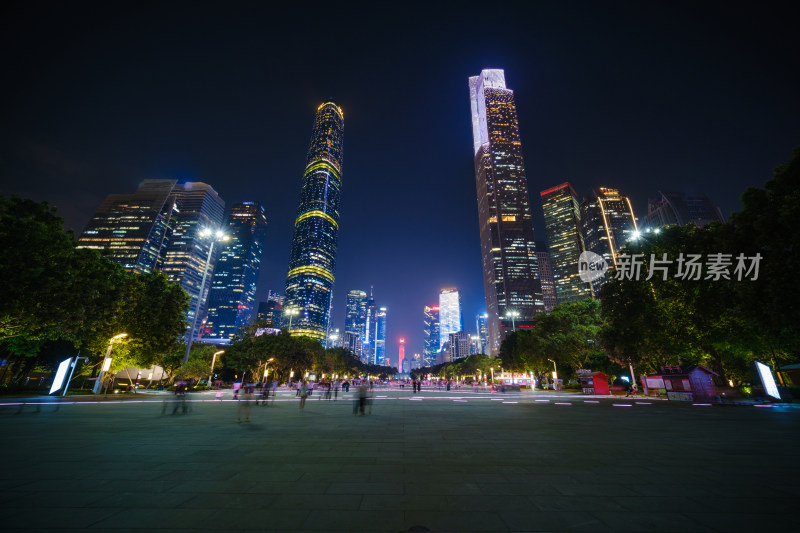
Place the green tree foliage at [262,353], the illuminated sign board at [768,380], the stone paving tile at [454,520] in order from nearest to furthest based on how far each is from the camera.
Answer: the stone paving tile at [454,520]
the illuminated sign board at [768,380]
the green tree foliage at [262,353]

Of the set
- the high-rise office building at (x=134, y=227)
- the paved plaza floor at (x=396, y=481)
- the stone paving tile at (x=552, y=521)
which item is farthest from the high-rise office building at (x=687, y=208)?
the high-rise office building at (x=134, y=227)

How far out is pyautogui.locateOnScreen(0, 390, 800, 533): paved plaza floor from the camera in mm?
4082

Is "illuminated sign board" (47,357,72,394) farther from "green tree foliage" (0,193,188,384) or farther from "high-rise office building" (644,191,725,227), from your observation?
"high-rise office building" (644,191,725,227)

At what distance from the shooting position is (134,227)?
172 meters

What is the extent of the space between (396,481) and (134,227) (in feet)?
727

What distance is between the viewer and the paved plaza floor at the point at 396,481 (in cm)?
408

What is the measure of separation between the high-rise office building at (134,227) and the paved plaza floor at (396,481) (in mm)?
195971

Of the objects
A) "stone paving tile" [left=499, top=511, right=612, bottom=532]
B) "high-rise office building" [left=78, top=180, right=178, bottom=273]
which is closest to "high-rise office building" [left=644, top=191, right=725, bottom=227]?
"stone paving tile" [left=499, top=511, right=612, bottom=532]

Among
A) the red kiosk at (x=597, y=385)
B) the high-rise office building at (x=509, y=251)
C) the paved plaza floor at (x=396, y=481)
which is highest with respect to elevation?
the high-rise office building at (x=509, y=251)

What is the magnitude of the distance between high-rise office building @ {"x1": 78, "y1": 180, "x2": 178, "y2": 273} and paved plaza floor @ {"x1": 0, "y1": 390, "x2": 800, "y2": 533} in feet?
643

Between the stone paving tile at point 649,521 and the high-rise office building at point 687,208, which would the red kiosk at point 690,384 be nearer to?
the stone paving tile at point 649,521

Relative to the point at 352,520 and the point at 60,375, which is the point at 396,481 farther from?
the point at 60,375

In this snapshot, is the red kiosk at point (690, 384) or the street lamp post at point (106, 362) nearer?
the red kiosk at point (690, 384)

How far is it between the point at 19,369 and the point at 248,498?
2076 inches
